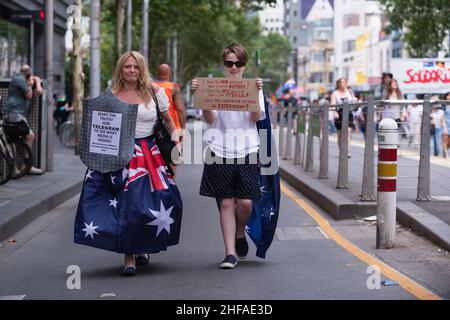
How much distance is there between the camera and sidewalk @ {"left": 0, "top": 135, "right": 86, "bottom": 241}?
11119 mm

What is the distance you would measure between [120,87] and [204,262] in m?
1.68

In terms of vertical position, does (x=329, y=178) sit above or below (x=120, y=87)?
below

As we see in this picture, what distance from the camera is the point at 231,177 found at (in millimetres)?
8344

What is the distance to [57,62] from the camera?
4425cm

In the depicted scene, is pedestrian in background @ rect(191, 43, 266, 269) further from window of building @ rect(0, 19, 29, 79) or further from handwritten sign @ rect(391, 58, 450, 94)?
window of building @ rect(0, 19, 29, 79)

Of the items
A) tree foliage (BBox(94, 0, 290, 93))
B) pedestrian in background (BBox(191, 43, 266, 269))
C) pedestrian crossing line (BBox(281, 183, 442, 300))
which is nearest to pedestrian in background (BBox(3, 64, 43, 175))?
pedestrian crossing line (BBox(281, 183, 442, 300))

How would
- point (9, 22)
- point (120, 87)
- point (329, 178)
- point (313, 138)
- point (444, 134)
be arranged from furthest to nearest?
point (9, 22) < point (313, 138) < point (329, 178) < point (444, 134) < point (120, 87)

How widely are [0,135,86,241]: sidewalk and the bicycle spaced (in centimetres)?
17

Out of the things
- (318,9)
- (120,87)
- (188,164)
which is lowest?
(188,164)

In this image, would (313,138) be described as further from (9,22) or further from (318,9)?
(318,9)

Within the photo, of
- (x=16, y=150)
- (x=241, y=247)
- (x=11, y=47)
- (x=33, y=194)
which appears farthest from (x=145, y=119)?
(x=11, y=47)

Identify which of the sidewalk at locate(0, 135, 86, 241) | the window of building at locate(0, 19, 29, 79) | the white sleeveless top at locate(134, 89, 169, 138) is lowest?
the sidewalk at locate(0, 135, 86, 241)
